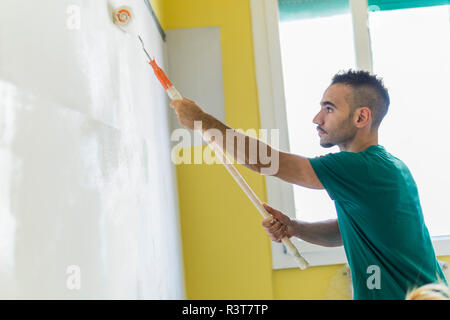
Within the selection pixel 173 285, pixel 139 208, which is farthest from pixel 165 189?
pixel 139 208

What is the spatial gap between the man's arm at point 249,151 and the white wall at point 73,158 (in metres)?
0.20

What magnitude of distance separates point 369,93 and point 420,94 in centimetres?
124

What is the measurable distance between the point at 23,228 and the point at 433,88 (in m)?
2.36

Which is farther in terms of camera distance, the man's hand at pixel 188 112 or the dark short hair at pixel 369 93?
the dark short hair at pixel 369 93

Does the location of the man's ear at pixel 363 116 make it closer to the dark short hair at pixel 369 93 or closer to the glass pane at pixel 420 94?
the dark short hair at pixel 369 93

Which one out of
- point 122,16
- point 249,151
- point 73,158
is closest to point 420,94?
point 249,151

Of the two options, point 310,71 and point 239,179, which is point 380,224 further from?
point 310,71

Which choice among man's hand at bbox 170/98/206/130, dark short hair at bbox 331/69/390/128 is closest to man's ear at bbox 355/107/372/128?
dark short hair at bbox 331/69/390/128

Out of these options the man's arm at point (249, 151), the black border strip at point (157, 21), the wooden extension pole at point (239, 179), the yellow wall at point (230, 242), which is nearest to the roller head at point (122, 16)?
the man's arm at point (249, 151)

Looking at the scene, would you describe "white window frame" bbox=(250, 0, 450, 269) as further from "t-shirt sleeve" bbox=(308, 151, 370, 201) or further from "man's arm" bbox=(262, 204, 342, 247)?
"t-shirt sleeve" bbox=(308, 151, 370, 201)

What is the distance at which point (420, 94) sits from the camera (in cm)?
255

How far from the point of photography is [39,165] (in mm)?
800

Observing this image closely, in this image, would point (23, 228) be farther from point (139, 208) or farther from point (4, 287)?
point (139, 208)

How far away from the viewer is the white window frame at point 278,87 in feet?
8.04
